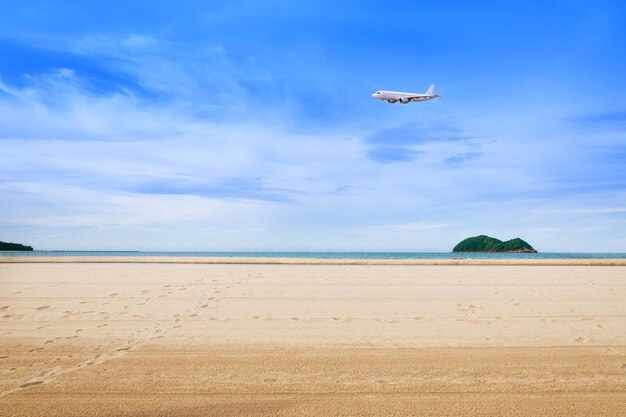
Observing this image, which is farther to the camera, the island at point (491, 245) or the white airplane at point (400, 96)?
the island at point (491, 245)

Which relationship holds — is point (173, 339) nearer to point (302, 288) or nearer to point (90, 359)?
point (90, 359)

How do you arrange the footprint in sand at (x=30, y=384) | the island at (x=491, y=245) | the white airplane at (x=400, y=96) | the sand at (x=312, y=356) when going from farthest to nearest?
the island at (x=491, y=245) < the white airplane at (x=400, y=96) < the footprint in sand at (x=30, y=384) < the sand at (x=312, y=356)

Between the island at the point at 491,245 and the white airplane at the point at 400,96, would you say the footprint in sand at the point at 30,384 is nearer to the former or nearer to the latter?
the white airplane at the point at 400,96

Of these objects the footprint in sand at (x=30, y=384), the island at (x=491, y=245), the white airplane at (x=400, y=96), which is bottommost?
the footprint in sand at (x=30, y=384)

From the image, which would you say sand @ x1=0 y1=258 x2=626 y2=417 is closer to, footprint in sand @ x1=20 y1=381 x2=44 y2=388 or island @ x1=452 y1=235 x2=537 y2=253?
footprint in sand @ x1=20 y1=381 x2=44 y2=388

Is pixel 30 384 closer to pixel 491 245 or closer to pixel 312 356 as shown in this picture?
pixel 312 356

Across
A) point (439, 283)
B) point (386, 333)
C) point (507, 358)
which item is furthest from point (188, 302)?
point (439, 283)

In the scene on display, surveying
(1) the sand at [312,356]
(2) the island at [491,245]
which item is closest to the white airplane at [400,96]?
(1) the sand at [312,356]

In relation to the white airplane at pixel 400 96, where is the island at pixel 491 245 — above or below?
below
